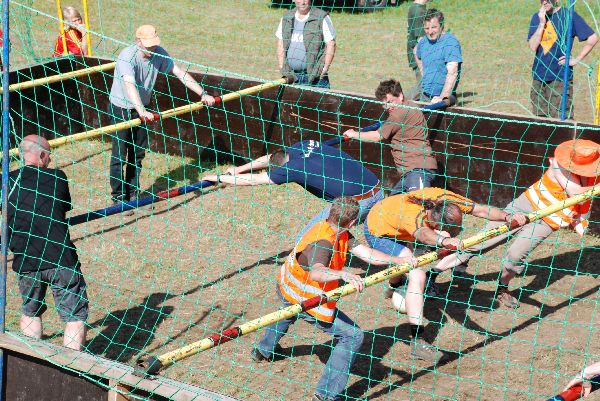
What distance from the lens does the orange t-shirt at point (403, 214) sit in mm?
6492

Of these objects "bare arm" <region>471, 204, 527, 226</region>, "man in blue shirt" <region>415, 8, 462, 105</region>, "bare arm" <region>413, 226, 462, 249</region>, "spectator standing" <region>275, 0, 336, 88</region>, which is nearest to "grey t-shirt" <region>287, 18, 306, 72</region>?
"spectator standing" <region>275, 0, 336, 88</region>

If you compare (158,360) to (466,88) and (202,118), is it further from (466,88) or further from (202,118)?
(466,88)

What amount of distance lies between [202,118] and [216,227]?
1920 mm

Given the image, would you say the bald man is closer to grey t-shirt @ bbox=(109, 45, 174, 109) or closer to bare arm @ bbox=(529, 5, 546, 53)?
grey t-shirt @ bbox=(109, 45, 174, 109)

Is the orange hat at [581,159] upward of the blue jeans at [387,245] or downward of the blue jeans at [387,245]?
upward

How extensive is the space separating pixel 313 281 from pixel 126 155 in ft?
12.7

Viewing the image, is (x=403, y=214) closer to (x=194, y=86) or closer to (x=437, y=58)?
(x=194, y=86)

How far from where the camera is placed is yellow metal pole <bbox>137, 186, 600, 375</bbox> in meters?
4.87

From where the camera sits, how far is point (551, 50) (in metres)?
10.2

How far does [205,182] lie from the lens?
7078mm

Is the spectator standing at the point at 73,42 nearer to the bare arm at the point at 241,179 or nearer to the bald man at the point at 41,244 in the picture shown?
the bare arm at the point at 241,179

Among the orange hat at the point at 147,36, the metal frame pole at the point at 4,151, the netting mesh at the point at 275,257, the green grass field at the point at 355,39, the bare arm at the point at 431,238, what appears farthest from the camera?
the green grass field at the point at 355,39

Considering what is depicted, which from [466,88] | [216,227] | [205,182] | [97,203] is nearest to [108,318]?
[205,182]

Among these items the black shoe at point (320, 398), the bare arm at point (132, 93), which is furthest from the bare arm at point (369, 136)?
the black shoe at point (320, 398)
